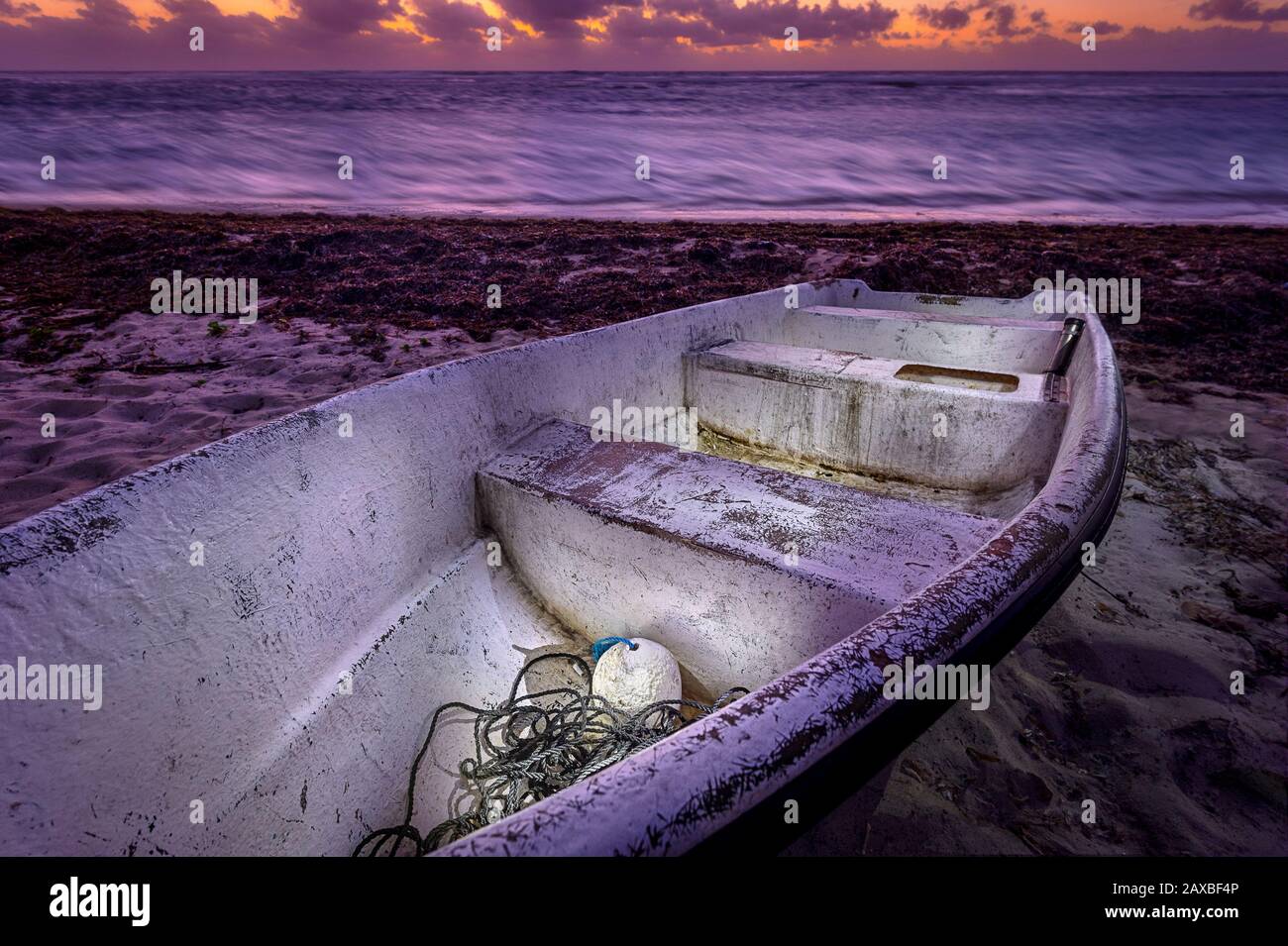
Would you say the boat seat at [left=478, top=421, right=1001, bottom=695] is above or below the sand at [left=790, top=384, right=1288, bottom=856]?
above

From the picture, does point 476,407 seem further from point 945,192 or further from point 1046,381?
point 945,192

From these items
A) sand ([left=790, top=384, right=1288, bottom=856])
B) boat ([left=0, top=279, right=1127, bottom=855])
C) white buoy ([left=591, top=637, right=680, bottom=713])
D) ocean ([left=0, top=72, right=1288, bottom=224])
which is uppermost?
ocean ([left=0, top=72, right=1288, bottom=224])

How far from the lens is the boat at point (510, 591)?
3.56 feet

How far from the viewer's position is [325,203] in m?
21.1

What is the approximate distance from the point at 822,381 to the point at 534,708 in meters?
2.37

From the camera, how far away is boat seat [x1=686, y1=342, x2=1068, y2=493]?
120 inches

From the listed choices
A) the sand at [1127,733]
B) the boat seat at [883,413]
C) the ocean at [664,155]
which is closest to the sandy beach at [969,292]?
the sand at [1127,733]

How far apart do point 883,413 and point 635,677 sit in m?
2.11

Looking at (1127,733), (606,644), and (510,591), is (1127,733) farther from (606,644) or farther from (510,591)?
(510,591)

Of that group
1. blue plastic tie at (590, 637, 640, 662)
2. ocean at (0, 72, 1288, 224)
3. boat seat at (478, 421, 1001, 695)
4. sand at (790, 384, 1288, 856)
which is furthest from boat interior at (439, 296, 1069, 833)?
ocean at (0, 72, 1288, 224)

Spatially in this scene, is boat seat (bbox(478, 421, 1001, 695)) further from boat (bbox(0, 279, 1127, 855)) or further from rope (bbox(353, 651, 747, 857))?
rope (bbox(353, 651, 747, 857))

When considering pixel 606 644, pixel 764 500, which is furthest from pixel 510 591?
pixel 764 500

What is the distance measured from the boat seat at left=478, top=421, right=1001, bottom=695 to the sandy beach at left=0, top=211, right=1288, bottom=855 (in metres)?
0.65
